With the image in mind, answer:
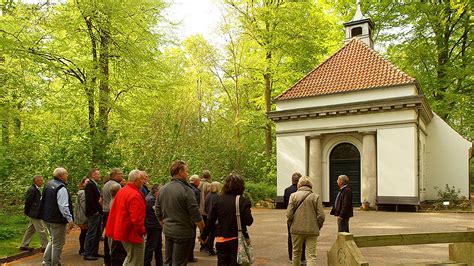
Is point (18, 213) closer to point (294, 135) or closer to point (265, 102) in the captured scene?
point (294, 135)

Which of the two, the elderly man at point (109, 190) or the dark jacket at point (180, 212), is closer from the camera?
the dark jacket at point (180, 212)

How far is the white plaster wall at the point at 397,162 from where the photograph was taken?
18469mm

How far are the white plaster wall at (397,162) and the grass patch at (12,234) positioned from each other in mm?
14286

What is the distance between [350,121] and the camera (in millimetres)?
19719

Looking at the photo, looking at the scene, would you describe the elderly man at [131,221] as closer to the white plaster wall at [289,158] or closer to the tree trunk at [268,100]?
the white plaster wall at [289,158]

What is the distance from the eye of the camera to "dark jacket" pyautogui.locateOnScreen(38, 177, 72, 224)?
24.7 ft

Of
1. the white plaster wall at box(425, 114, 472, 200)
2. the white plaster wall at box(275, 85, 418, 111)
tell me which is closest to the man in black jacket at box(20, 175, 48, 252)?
the white plaster wall at box(275, 85, 418, 111)

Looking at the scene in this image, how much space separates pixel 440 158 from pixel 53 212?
2026 cm

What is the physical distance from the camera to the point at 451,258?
714cm

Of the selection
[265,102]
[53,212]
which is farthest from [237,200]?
[265,102]

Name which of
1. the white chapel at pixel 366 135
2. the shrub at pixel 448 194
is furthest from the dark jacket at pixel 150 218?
the shrub at pixel 448 194

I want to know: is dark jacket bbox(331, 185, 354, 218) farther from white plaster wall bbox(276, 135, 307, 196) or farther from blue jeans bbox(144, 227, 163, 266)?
white plaster wall bbox(276, 135, 307, 196)

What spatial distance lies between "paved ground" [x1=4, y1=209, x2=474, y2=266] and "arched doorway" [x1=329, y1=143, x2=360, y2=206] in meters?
2.33

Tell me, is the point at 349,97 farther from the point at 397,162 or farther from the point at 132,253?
the point at 132,253
